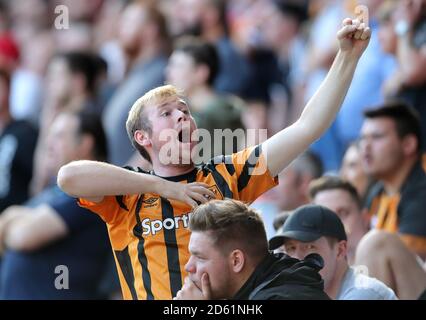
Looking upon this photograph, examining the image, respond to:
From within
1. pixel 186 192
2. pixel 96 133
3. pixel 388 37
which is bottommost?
pixel 186 192

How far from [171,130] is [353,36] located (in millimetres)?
866

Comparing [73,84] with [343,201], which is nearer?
[343,201]

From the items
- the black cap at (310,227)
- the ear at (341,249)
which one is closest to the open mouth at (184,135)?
the black cap at (310,227)

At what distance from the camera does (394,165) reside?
705 centimetres

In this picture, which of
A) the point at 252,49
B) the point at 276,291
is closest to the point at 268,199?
the point at 252,49

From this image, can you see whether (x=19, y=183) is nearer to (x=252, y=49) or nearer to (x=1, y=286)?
(x=1, y=286)

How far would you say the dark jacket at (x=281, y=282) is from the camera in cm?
429

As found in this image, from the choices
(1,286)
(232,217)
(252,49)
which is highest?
(252,49)

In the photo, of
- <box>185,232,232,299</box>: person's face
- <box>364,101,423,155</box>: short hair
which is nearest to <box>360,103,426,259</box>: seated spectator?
<box>364,101,423,155</box>: short hair

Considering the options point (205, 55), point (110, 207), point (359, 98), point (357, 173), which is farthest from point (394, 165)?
point (110, 207)

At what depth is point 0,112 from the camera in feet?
30.8

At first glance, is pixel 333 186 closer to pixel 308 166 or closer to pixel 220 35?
pixel 308 166

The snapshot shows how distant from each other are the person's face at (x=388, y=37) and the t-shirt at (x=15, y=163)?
3.07 meters
